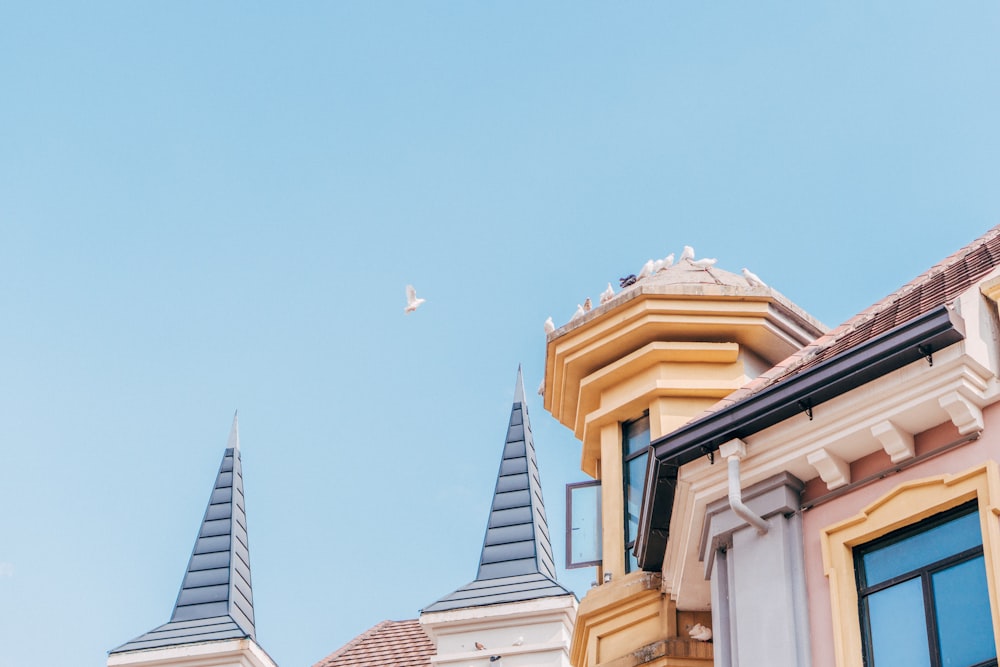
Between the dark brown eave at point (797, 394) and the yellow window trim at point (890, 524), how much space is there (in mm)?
831

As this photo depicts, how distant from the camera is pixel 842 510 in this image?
12.6 meters

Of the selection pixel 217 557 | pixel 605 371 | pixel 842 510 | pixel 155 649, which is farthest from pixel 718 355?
pixel 217 557

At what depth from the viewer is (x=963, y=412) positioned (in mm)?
12039

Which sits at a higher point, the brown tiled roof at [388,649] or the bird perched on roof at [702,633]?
the brown tiled roof at [388,649]

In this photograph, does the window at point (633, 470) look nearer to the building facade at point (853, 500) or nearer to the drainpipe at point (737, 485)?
the building facade at point (853, 500)

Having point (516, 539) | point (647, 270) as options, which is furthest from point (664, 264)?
point (516, 539)

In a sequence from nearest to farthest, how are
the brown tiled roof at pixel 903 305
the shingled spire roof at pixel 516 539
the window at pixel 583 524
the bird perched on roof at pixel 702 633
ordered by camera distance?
the brown tiled roof at pixel 903 305 → the bird perched on roof at pixel 702 633 → the window at pixel 583 524 → the shingled spire roof at pixel 516 539

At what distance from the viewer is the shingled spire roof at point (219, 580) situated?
25109mm

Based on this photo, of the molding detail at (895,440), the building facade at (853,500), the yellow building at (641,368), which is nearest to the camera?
the building facade at (853,500)

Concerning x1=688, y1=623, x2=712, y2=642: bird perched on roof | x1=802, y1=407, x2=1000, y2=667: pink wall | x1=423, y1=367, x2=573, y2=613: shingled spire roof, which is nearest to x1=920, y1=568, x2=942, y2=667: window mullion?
x1=802, y1=407, x2=1000, y2=667: pink wall

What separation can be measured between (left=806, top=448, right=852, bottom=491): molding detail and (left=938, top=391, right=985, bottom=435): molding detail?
35.8 inches

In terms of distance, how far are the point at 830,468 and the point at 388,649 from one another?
1428 centimetres

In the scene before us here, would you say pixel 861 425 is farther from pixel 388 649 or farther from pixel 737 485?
pixel 388 649

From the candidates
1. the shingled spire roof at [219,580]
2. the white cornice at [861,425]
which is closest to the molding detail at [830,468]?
the white cornice at [861,425]
